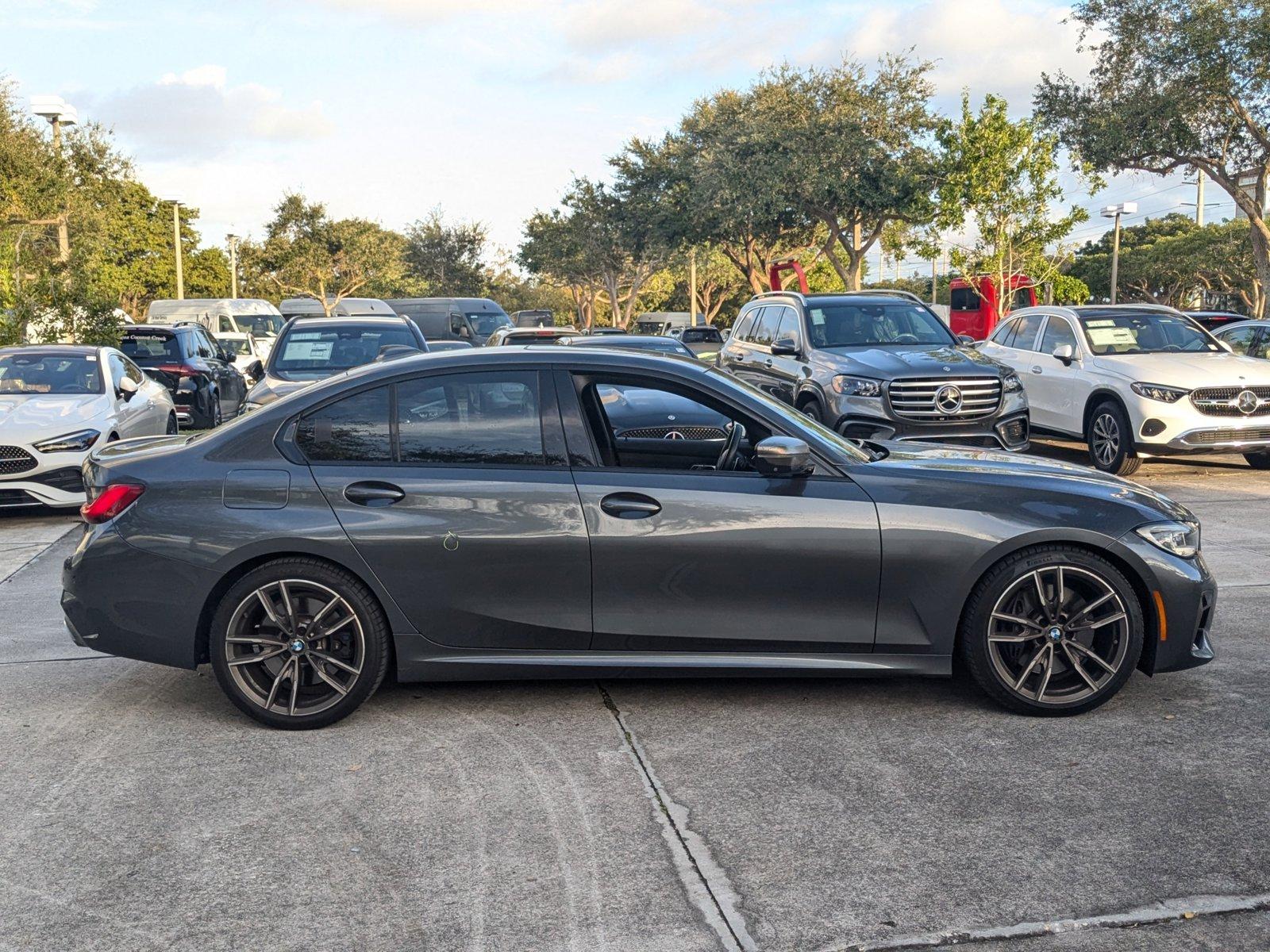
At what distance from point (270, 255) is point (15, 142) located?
3834 centimetres

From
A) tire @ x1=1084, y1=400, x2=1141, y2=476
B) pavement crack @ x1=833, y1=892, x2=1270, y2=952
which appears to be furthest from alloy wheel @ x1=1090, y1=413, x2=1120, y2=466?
pavement crack @ x1=833, y1=892, x2=1270, y2=952

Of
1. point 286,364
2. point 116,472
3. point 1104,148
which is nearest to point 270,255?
point 1104,148

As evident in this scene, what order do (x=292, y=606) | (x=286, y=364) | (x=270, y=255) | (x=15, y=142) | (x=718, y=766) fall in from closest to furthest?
(x=718, y=766)
(x=292, y=606)
(x=286, y=364)
(x=15, y=142)
(x=270, y=255)

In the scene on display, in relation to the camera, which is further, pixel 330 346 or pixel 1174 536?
pixel 330 346

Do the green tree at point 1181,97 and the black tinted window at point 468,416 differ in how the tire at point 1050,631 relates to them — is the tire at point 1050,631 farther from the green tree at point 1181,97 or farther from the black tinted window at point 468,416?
the green tree at point 1181,97

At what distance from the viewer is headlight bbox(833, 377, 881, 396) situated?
39.3 ft

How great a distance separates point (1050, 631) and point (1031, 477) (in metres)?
0.64

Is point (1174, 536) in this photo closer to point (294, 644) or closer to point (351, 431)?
point (351, 431)

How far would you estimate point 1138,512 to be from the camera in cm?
523

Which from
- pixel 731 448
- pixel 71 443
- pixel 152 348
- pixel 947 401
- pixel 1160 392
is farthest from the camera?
pixel 152 348

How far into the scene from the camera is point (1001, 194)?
3025 centimetres

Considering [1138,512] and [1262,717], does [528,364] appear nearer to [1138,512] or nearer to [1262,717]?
[1138,512]

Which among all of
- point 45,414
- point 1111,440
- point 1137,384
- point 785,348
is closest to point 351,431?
point 45,414

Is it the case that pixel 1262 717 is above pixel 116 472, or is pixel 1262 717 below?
below
